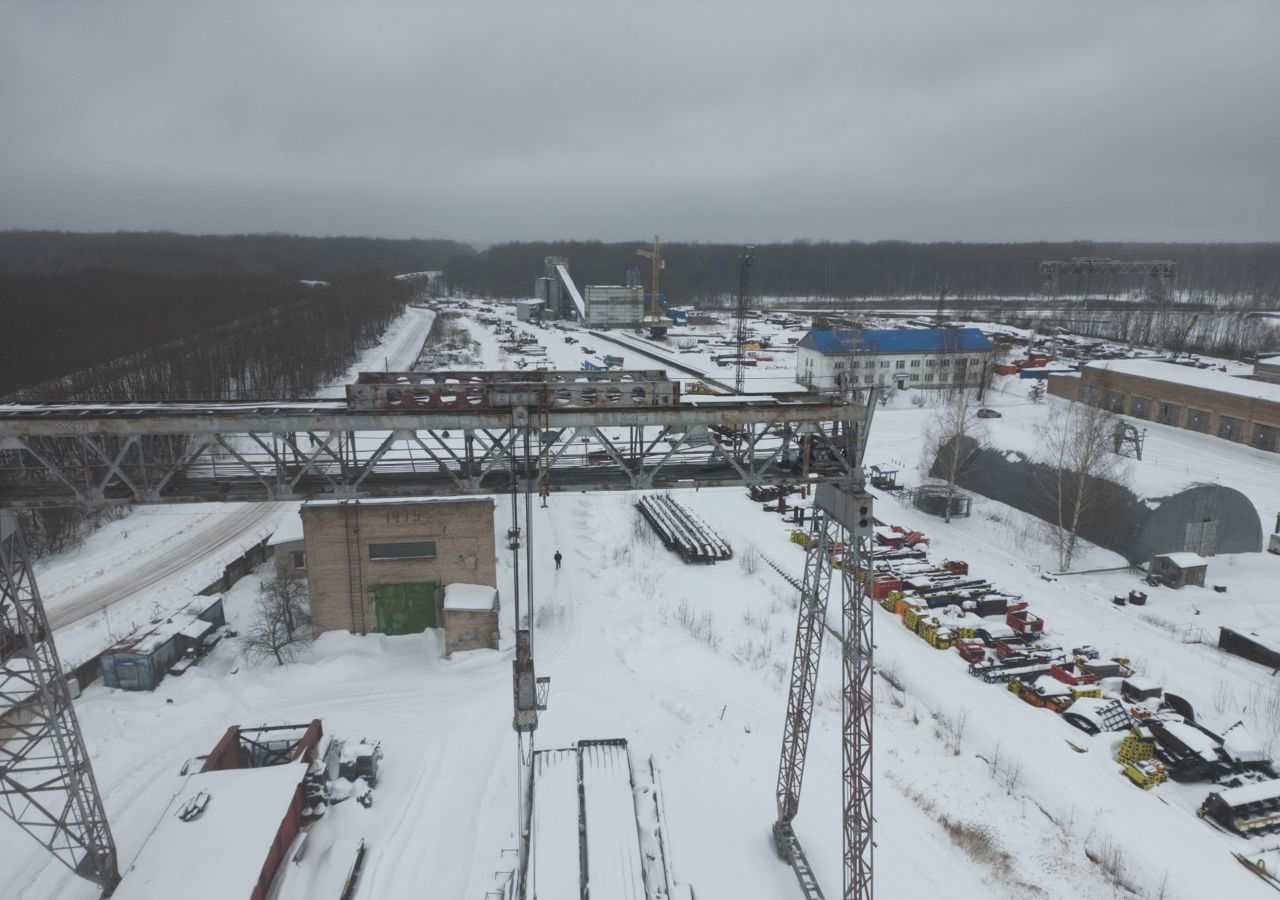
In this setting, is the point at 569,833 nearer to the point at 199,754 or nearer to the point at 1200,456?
the point at 199,754

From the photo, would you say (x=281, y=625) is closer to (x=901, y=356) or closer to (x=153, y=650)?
(x=153, y=650)

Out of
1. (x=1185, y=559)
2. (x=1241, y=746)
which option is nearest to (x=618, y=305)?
(x=1185, y=559)

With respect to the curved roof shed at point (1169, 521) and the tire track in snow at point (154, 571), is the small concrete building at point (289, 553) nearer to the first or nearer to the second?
the tire track in snow at point (154, 571)

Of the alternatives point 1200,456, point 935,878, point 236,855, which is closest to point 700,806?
→ point 935,878

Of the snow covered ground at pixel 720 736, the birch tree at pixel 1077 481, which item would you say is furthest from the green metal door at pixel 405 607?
the birch tree at pixel 1077 481

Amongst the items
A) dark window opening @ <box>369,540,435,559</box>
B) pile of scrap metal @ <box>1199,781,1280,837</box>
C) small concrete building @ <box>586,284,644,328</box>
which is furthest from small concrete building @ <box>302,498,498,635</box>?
small concrete building @ <box>586,284,644,328</box>
